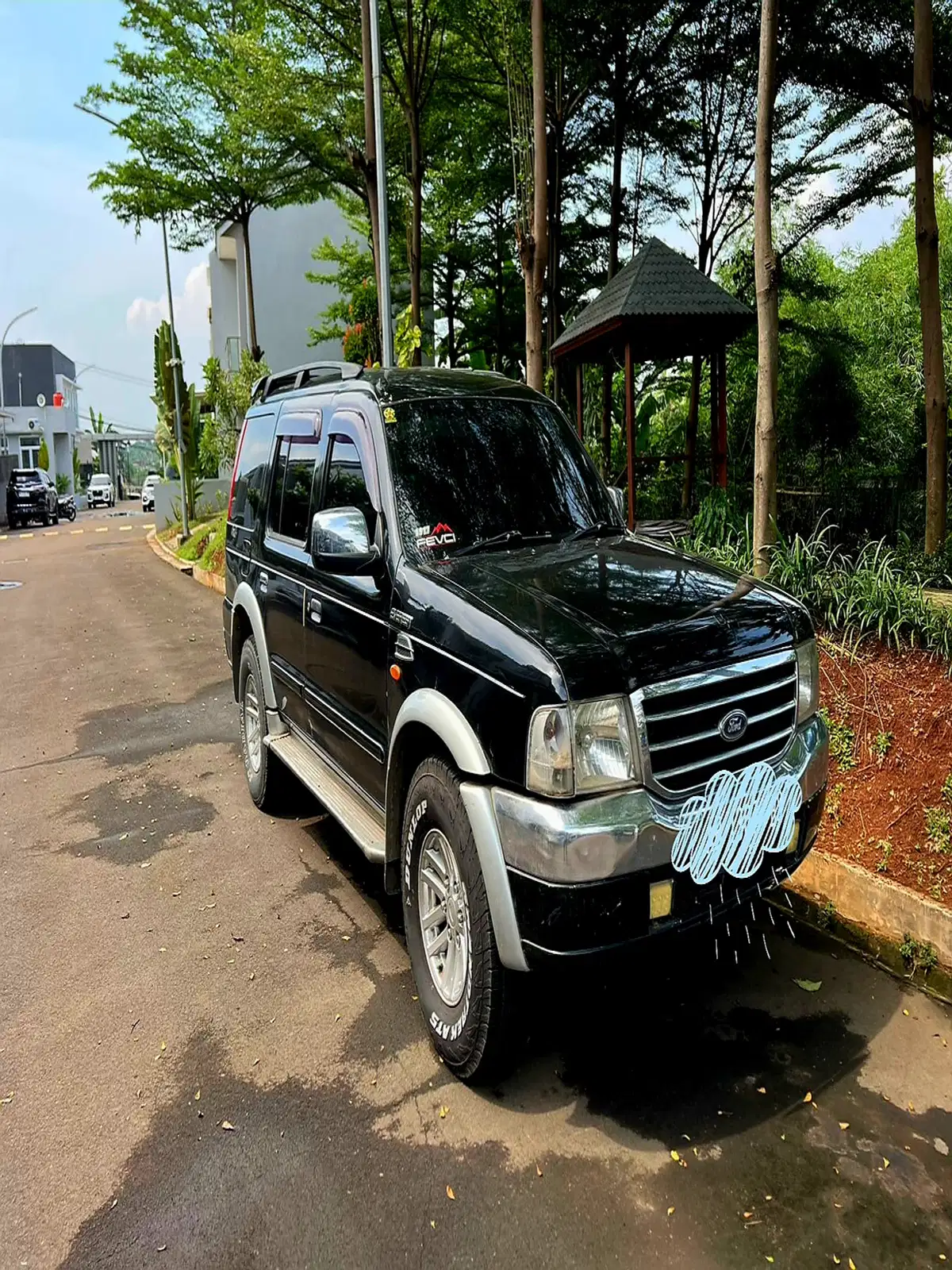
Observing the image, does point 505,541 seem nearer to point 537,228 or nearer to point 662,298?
point 537,228

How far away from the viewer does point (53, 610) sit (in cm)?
1391

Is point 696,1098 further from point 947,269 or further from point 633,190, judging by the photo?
point 947,269

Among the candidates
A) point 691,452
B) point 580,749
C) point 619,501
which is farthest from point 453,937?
point 691,452

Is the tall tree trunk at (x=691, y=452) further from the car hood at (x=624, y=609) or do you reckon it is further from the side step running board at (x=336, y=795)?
the car hood at (x=624, y=609)

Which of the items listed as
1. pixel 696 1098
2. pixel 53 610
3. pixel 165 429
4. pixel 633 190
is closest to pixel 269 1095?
pixel 696 1098

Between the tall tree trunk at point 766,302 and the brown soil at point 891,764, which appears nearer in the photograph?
the brown soil at point 891,764

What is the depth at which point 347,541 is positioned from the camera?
3.66 m

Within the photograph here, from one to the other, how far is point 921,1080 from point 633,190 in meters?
17.6

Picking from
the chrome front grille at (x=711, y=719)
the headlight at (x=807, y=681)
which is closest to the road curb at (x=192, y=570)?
the headlight at (x=807, y=681)

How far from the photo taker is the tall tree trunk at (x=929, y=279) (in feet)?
23.6

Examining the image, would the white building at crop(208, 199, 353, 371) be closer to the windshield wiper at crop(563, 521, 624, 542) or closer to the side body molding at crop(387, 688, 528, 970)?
the windshield wiper at crop(563, 521, 624, 542)

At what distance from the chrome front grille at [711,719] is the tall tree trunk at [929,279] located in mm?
4878

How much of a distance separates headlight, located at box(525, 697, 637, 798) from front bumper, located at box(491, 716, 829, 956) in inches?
2.1

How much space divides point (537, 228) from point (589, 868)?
6545mm
